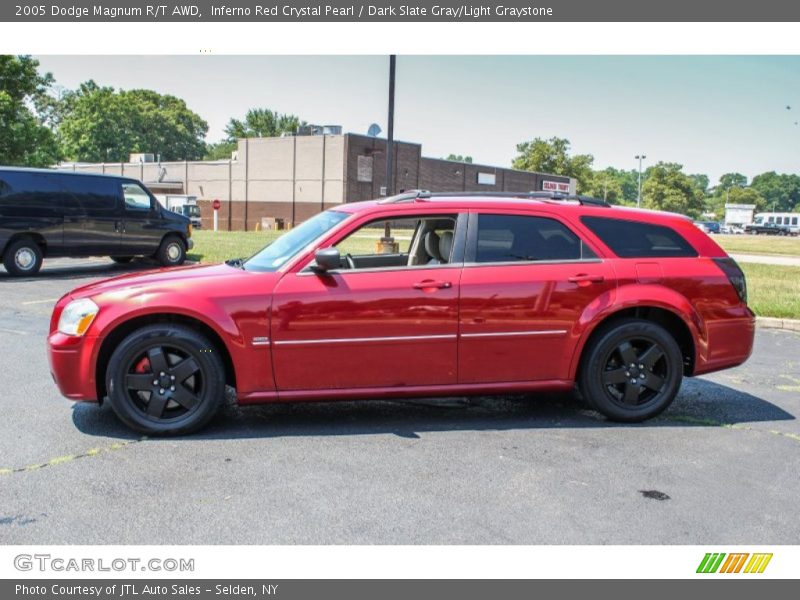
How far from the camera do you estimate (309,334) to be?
488 centimetres

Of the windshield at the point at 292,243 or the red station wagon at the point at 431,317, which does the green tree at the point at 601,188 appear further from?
the windshield at the point at 292,243

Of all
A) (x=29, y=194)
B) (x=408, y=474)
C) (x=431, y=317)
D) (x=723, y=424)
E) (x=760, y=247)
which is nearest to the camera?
(x=408, y=474)

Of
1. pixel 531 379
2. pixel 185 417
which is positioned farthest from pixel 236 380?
pixel 531 379

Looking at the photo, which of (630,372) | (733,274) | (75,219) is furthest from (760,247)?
(630,372)

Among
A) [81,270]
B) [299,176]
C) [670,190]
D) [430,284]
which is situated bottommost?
[81,270]

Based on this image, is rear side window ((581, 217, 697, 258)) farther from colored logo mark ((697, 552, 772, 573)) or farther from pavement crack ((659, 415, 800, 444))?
colored logo mark ((697, 552, 772, 573))

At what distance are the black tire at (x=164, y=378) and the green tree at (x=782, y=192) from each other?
189759 millimetres

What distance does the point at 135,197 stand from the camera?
15.7m

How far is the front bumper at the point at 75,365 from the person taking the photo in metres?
4.76

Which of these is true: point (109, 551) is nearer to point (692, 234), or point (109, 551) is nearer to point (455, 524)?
point (455, 524)

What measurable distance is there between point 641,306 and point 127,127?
101 metres

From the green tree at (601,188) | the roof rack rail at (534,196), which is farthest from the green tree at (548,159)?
the roof rack rail at (534,196)

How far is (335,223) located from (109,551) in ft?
9.00

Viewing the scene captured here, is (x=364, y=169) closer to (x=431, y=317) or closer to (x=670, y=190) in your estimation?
(x=431, y=317)
